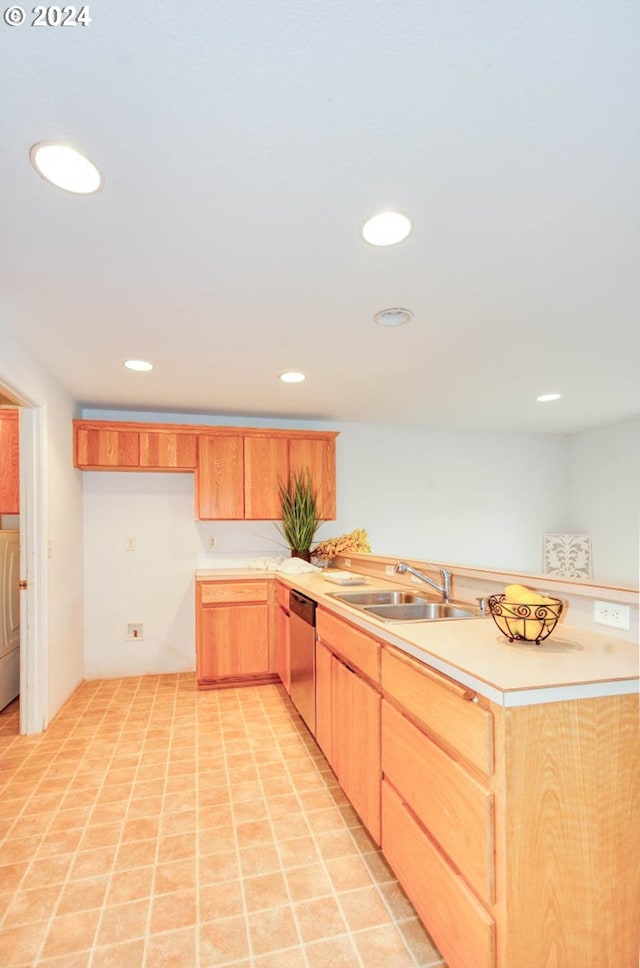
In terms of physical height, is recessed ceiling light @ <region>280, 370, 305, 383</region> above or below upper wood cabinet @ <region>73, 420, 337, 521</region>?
above

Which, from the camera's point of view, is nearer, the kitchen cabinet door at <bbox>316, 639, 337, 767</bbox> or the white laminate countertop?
the white laminate countertop

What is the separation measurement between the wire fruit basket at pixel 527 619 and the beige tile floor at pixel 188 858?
963mm

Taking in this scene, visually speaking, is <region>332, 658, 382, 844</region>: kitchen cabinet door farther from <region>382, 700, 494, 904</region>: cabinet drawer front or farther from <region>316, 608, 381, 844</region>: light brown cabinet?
<region>382, 700, 494, 904</region>: cabinet drawer front

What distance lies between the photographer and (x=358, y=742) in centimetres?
183

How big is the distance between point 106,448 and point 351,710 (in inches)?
106

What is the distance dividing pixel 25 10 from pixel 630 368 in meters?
3.33

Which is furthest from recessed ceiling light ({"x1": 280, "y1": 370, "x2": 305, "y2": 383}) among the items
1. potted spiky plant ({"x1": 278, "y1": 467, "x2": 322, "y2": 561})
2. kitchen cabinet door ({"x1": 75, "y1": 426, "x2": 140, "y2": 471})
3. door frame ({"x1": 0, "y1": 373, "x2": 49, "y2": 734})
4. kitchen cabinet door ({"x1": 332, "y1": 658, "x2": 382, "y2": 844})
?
kitchen cabinet door ({"x1": 332, "y1": 658, "x2": 382, "y2": 844})

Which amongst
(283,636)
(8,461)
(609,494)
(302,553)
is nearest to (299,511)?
(302,553)

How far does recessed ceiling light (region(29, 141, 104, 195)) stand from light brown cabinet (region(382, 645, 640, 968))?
5.48ft

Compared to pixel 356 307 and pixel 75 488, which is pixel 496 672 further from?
pixel 75 488

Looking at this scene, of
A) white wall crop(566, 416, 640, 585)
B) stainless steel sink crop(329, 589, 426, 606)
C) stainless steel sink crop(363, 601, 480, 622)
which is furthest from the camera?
white wall crop(566, 416, 640, 585)

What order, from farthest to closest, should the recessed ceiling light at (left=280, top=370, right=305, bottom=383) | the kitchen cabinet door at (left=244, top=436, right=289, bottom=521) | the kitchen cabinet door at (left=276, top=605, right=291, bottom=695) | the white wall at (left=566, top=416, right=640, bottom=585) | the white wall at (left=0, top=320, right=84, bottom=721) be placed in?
the white wall at (left=566, top=416, right=640, bottom=585)
the kitchen cabinet door at (left=244, top=436, right=289, bottom=521)
the kitchen cabinet door at (left=276, top=605, right=291, bottom=695)
the recessed ceiling light at (left=280, top=370, right=305, bottom=383)
the white wall at (left=0, top=320, right=84, bottom=721)

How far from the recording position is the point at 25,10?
86 cm

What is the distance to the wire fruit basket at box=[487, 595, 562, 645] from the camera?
1344 mm
